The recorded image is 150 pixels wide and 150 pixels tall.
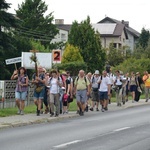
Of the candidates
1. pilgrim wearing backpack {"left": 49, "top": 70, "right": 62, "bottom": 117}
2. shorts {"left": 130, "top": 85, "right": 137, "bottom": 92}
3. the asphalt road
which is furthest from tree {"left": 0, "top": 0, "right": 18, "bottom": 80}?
the asphalt road

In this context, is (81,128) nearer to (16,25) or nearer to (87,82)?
(87,82)

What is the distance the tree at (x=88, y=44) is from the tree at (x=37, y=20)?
1977 cm

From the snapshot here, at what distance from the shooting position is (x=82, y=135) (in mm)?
14359

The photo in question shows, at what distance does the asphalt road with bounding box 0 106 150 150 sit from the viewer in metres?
12.2

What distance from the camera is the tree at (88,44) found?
214ft

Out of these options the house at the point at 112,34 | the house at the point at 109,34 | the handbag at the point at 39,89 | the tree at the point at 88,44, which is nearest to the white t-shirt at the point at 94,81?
the handbag at the point at 39,89

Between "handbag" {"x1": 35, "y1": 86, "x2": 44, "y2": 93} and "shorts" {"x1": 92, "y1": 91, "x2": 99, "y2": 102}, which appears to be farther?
"shorts" {"x1": 92, "y1": 91, "x2": 99, "y2": 102}

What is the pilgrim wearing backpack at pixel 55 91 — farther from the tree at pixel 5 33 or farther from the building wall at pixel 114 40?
the building wall at pixel 114 40

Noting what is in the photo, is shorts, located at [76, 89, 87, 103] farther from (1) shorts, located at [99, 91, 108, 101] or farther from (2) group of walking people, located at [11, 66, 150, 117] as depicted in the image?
(1) shorts, located at [99, 91, 108, 101]

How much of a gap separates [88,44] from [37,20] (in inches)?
974

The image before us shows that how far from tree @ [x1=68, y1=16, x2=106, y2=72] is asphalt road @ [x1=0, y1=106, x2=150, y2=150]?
4567 cm

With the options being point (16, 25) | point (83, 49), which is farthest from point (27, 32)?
point (16, 25)

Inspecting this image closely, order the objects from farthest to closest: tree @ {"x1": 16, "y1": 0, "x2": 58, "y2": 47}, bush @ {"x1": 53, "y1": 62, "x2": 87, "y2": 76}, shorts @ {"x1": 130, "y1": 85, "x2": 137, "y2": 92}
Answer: tree @ {"x1": 16, "y1": 0, "x2": 58, "y2": 47} → bush @ {"x1": 53, "y1": 62, "x2": 87, "y2": 76} → shorts @ {"x1": 130, "y1": 85, "x2": 137, "y2": 92}

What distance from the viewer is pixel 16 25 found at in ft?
130
